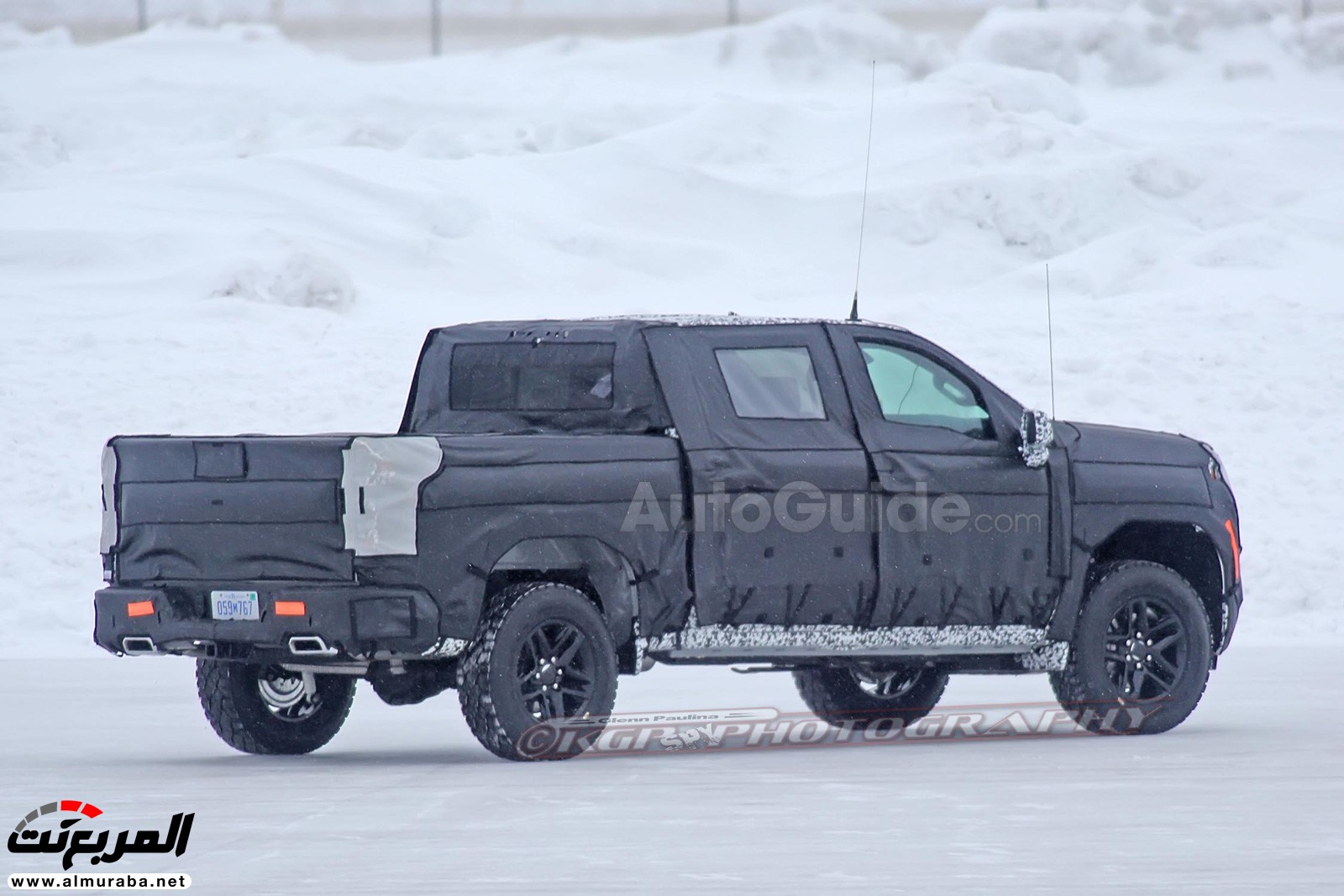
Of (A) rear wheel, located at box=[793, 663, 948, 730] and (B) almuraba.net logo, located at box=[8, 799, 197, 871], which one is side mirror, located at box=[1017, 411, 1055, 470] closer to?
(A) rear wheel, located at box=[793, 663, 948, 730]

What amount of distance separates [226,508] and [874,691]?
4112 millimetres

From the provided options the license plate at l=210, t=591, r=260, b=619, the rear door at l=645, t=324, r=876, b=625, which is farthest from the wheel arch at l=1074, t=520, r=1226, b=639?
the license plate at l=210, t=591, r=260, b=619

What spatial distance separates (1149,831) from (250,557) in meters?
3.96

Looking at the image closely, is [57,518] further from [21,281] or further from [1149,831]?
[1149,831]

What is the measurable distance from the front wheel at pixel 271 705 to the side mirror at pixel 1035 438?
3.22 meters

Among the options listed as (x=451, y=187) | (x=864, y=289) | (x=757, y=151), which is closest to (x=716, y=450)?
(x=864, y=289)

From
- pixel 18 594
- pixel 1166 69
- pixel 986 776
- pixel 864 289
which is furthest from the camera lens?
pixel 1166 69

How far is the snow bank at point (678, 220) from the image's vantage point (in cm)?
2714

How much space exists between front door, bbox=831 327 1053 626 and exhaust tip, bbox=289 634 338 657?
258cm

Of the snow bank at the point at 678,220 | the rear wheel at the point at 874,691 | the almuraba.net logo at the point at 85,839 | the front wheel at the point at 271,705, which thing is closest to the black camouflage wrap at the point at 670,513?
the front wheel at the point at 271,705

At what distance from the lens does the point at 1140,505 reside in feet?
41.8

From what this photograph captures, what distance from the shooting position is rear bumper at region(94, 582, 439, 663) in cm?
1082

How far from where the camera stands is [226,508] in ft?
36.6

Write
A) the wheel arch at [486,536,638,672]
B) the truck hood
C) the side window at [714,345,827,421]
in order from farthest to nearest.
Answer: the truck hood < the side window at [714,345,827,421] < the wheel arch at [486,536,638,672]
